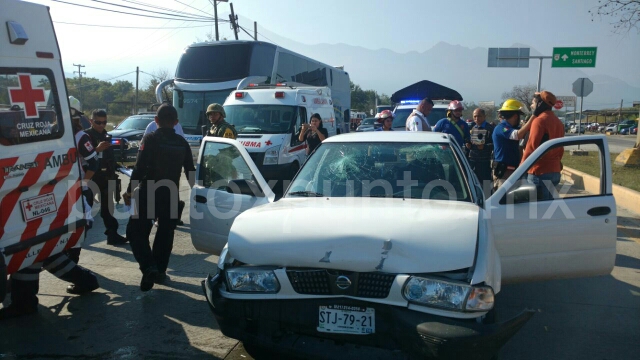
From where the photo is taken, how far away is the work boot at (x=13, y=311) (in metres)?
4.46

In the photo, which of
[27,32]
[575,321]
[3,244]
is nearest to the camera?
[3,244]

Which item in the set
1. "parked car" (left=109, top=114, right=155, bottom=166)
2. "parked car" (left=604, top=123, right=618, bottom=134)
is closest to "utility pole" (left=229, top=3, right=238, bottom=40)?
"parked car" (left=109, top=114, right=155, bottom=166)

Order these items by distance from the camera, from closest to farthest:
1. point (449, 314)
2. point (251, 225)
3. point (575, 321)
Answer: point (449, 314)
point (251, 225)
point (575, 321)

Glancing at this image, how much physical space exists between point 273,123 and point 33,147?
7855 millimetres

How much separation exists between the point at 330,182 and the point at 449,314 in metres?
1.77

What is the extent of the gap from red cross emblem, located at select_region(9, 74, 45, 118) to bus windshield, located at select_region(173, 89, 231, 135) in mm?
11146

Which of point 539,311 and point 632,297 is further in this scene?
point 632,297

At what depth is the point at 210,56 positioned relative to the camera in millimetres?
15719

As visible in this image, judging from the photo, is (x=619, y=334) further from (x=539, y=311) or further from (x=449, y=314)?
(x=449, y=314)

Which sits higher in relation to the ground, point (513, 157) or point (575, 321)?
point (513, 157)

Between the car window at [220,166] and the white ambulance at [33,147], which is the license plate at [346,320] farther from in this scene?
the white ambulance at [33,147]

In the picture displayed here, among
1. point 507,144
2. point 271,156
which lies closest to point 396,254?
point 507,144

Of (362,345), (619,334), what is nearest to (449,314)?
(362,345)

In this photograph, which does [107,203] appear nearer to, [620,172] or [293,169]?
[293,169]
